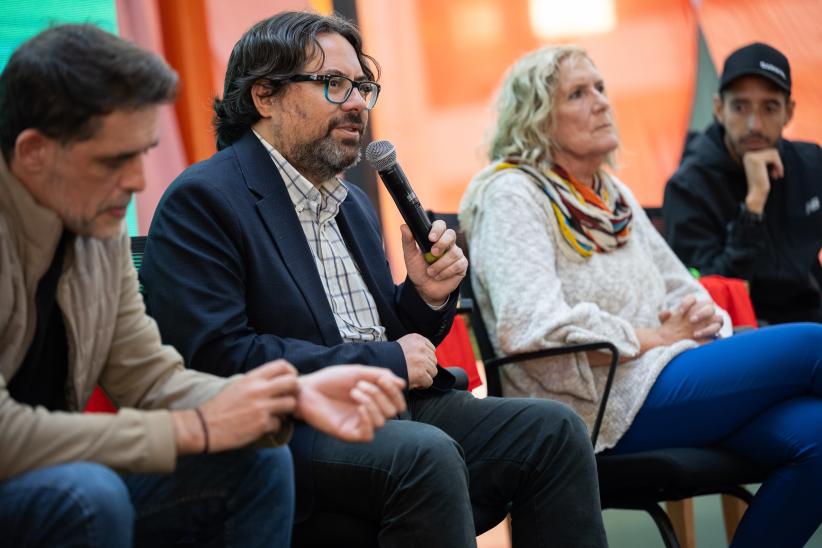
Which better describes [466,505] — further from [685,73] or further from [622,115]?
[685,73]

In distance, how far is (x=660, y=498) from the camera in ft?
7.80

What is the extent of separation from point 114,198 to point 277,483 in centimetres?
46

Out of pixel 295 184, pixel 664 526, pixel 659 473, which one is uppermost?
pixel 295 184

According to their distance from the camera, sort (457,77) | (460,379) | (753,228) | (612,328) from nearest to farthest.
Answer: (460,379), (612,328), (753,228), (457,77)

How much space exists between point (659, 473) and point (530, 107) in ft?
3.53

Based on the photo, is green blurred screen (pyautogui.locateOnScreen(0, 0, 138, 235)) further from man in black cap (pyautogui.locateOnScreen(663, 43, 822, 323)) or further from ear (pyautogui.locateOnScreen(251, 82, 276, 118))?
man in black cap (pyautogui.locateOnScreen(663, 43, 822, 323))

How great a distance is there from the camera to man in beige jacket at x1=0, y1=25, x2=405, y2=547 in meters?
1.27

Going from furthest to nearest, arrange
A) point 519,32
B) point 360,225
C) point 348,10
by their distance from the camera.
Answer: point 519,32
point 348,10
point 360,225

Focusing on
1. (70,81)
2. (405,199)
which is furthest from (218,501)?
(405,199)

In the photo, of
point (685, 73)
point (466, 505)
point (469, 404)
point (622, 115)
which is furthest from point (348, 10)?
point (466, 505)

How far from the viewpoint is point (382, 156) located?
1.95 m

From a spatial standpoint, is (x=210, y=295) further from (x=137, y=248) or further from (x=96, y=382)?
(x=137, y=248)

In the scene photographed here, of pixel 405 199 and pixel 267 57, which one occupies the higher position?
pixel 267 57

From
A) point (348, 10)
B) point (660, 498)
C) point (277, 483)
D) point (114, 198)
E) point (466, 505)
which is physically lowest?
point (660, 498)
